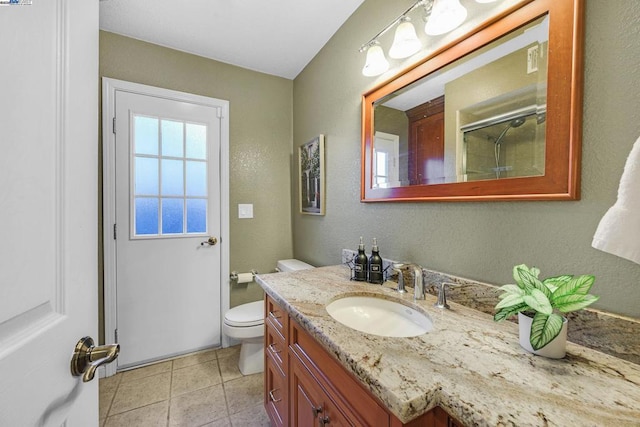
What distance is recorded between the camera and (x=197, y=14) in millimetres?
1725

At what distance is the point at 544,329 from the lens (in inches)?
23.9

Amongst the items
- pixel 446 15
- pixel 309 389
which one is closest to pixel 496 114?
pixel 446 15

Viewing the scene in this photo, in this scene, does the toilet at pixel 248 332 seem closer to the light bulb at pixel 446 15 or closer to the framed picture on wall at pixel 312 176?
the framed picture on wall at pixel 312 176

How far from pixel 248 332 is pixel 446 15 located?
202cm

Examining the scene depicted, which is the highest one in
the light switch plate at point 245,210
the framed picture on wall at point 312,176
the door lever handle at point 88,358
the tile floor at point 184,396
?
the framed picture on wall at point 312,176

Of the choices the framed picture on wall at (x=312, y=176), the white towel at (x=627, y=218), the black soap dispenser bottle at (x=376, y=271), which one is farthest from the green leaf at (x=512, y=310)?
the framed picture on wall at (x=312, y=176)

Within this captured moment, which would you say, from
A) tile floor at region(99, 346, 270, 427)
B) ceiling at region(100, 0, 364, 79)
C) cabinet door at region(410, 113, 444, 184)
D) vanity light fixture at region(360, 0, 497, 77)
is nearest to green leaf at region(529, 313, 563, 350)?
cabinet door at region(410, 113, 444, 184)

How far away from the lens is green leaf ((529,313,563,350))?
60 cm

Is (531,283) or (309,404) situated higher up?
(531,283)

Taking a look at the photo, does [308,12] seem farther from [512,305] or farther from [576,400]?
[576,400]

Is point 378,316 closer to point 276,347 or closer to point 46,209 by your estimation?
point 276,347

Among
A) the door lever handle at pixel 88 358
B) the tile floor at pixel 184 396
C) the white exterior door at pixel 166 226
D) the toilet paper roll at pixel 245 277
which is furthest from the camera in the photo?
the toilet paper roll at pixel 245 277

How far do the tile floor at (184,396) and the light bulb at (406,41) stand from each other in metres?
2.08

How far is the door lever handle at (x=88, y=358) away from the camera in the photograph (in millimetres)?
483
